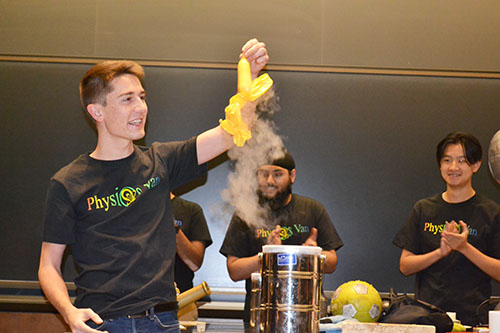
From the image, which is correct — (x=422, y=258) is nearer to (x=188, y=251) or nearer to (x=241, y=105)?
(x=188, y=251)

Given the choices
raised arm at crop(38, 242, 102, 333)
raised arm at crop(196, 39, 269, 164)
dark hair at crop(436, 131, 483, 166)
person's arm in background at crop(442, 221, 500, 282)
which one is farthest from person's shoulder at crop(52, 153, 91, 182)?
dark hair at crop(436, 131, 483, 166)

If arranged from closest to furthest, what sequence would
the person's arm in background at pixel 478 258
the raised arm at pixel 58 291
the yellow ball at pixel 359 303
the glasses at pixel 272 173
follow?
1. the raised arm at pixel 58 291
2. the yellow ball at pixel 359 303
3. the person's arm in background at pixel 478 258
4. the glasses at pixel 272 173

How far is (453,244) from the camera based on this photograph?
10.2ft

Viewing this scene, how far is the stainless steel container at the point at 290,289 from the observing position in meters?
1.81

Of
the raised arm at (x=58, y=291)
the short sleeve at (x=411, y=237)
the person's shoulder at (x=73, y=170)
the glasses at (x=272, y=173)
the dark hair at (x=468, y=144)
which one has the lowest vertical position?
the raised arm at (x=58, y=291)

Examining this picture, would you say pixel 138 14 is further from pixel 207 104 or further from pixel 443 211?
pixel 443 211

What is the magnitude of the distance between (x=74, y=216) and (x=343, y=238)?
115 inches

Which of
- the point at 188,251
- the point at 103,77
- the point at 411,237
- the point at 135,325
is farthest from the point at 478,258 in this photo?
the point at 103,77

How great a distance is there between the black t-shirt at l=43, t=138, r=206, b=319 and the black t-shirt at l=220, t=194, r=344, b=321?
1.39 metres

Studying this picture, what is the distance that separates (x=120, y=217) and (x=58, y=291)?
0.29 metres

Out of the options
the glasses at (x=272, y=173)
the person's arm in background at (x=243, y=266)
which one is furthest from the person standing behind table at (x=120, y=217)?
the glasses at (x=272, y=173)

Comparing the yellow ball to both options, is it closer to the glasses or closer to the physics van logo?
the physics van logo

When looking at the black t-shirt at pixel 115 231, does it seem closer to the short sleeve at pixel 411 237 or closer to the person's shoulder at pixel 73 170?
the person's shoulder at pixel 73 170

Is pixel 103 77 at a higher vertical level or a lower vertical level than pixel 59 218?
higher
